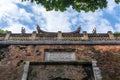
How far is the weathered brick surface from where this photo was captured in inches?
486

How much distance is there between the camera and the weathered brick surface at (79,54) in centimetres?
1235

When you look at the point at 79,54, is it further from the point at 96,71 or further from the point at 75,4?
the point at 75,4

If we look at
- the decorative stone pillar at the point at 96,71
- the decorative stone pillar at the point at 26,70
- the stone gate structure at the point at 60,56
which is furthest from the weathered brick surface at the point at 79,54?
the decorative stone pillar at the point at 26,70

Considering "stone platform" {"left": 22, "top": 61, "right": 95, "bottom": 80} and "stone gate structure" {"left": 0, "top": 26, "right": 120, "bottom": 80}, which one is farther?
"stone gate structure" {"left": 0, "top": 26, "right": 120, "bottom": 80}

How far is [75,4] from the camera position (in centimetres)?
932

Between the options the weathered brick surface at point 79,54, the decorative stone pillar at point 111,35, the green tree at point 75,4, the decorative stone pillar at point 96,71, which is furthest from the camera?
the decorative stone pillar at point 111,35

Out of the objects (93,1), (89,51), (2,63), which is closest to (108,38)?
(89,51)

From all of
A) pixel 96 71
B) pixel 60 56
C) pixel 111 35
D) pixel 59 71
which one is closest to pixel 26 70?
pixel 59 71

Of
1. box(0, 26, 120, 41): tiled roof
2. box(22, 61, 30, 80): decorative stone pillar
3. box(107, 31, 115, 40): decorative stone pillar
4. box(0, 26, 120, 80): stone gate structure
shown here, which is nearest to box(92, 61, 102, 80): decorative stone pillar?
box(0, 26, 120, 80): stone gate structure

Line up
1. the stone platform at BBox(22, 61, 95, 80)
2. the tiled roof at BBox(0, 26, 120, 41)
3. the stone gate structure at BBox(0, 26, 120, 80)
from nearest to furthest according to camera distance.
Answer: the stone platform at BBox(22, 61, 95, 80), the stone gate structure at BBox(0, 26, 120, 80), the tiled roof at BBox(0, 26, 120, 41)

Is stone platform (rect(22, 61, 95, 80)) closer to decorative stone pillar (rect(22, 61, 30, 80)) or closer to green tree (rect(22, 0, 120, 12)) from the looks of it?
decorative stone pillar (rect(22, 61, 30, 80))

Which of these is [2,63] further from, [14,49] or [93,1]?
[93,1]

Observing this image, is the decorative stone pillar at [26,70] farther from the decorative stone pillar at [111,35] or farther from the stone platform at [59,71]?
the decorative stone pillar at [111,35]

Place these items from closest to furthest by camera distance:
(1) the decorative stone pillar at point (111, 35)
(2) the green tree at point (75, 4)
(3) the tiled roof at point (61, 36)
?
1. (2) the green tree at point (75, 4)
2. (1) the decorative stone pillar at point (111, 35)
3. (3) the tiled roof at point (61, 36)
